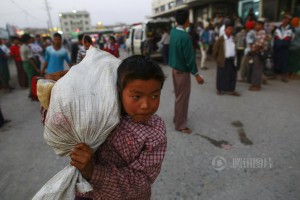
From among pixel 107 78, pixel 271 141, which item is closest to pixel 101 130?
pixel 107 78

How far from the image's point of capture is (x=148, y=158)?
0.89 meters

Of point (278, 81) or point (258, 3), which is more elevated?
point (258, 3)

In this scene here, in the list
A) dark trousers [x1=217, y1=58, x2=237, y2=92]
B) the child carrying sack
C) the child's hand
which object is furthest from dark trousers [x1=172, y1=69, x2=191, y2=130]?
the child's hand

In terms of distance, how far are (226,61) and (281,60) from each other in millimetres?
2634

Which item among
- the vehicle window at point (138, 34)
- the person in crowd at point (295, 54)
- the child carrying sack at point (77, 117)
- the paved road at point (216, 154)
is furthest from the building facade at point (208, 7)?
the child carrying sack at point (77, 117)

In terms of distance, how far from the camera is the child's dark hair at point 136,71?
85cm

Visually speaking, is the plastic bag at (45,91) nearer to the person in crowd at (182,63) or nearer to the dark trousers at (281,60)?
the person in crowd at (182,63)

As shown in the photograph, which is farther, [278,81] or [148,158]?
[278,81]

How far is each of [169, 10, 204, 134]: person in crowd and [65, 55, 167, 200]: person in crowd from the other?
94.3 inches

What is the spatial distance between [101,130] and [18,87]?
27.5ft

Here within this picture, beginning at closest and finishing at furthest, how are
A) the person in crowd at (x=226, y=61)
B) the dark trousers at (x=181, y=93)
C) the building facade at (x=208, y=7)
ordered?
1. the dark trousers at (x=181, y=93)
2. the person in crowd at (x=226, y=61)
3. the building facade at (x=208, y=7)

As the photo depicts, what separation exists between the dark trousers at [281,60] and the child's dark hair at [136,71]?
275 inches

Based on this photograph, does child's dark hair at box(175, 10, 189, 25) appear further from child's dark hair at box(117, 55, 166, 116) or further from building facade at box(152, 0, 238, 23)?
building facade at box(152, 0, 238, 23)

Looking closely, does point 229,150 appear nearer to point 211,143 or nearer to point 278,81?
point 211,143
